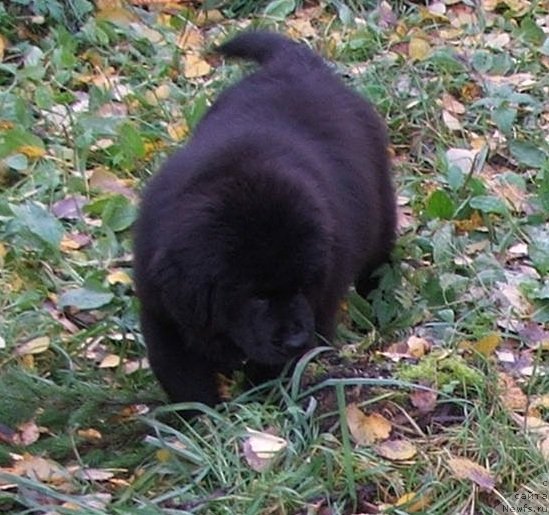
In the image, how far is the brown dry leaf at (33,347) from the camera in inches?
158

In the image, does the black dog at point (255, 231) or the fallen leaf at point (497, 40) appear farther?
the fallen leaf at point (497, 40)

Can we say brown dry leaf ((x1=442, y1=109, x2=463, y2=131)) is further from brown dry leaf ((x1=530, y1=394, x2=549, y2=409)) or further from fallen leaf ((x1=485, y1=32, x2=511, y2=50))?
brown dry leaf ((x1=530, y1=394, x2=549, y2=409))

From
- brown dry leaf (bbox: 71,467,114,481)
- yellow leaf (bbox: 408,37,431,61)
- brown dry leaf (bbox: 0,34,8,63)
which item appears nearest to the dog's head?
brown dry leaf (bbox: 71,467,114,481)

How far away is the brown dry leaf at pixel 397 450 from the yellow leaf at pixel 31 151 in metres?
2.28

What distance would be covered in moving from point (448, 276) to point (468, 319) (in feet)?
0.97

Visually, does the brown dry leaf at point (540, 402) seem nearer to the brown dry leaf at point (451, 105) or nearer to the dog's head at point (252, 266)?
the dog's head at point (252, 266)

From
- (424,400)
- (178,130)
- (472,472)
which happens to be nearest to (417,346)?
(424,400)

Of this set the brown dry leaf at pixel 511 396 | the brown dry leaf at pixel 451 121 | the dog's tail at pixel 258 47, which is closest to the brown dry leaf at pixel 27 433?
the brown dry leaf at pixel 511 396

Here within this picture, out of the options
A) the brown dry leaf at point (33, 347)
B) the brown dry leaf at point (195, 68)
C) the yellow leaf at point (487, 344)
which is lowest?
the brown dry leaf at point (195, 68)

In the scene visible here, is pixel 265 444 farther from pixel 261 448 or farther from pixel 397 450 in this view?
pixel 397 450

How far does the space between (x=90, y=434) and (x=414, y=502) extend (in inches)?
38.1

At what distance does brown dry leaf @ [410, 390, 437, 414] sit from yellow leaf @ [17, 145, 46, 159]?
2168 millimetres

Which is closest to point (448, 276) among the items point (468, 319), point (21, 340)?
point (468, 319)

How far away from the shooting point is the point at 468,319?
425 centimetres
